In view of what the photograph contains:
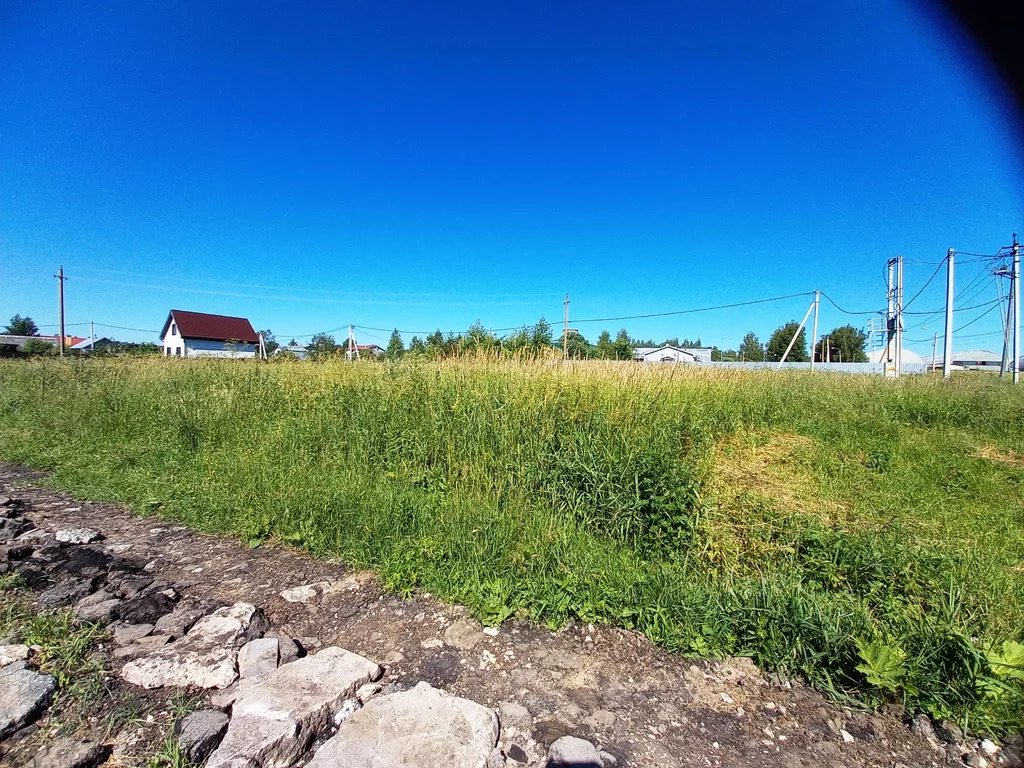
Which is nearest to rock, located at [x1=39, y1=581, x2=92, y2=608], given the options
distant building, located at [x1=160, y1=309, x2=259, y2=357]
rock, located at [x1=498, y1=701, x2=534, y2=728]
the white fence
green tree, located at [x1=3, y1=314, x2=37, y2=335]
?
rock, located at [x1=498, y1=701, x2=534, y2=728]

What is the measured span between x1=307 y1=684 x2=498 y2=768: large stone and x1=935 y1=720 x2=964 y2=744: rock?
186cm

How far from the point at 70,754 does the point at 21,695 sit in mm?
476

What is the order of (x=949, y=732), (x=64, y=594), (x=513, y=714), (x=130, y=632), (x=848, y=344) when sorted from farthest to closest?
(x=848, y=344) → (x=64, y=594) → (x=130, y=632) → (x=513, y=714) → (x=949, y=732)

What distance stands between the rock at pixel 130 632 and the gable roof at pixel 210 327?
151ft

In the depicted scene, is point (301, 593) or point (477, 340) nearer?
point (301, 593)

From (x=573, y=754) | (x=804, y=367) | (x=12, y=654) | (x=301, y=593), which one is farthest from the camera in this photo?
(x=804, y=367)

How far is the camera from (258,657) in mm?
2135

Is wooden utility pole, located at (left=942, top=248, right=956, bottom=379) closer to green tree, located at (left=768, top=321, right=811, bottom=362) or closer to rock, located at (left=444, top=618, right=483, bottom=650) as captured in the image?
rock, located at (left=444, top=618, right=483, bottom=650)

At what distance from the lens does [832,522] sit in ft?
11.5

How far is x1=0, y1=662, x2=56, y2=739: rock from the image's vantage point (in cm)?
167

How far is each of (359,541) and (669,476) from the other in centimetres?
250

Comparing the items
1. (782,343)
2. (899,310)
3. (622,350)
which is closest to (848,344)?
(782,343)

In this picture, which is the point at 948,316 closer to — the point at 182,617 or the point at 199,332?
the point at 182,617

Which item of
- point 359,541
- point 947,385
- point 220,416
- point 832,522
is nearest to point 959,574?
point 832,522
